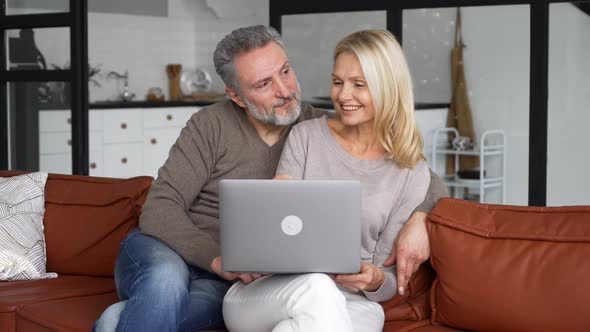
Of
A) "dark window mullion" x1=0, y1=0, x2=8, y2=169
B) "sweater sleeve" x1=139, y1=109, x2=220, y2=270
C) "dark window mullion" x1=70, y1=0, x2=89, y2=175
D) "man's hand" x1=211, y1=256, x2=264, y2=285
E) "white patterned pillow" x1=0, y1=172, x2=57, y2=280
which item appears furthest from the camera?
"dark window mullion" x1=0, y1=0, x2=8, y2=169

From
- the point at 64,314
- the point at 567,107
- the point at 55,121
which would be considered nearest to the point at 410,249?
the point at 64,314

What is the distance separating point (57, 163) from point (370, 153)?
2.69 m

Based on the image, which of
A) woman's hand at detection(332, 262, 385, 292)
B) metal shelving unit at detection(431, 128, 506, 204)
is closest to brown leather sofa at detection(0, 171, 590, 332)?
woman's hand at detection(332, 262, 385, 292)

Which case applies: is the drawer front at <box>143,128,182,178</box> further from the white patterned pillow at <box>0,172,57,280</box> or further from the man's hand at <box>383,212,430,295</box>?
the man's hand at <box>383,212,430,295</box>

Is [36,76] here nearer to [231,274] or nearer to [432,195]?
[231,274]

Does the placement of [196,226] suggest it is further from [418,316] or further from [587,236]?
[587,236]

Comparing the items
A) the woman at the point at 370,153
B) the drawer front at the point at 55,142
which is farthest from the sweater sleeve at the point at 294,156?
the drawer front at the point at 55,142

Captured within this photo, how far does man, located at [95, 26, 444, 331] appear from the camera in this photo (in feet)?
8.03

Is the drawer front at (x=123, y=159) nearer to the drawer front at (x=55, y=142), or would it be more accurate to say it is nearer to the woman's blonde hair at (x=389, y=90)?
the drawer front at (x=55, y=142)

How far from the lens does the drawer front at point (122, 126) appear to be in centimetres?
630

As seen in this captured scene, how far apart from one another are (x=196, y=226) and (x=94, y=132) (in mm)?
3760

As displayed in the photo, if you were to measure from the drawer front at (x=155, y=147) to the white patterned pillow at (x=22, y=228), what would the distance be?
10.8ft

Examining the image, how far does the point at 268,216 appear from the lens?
205 cm

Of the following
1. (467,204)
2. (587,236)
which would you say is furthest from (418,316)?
(587,236)
